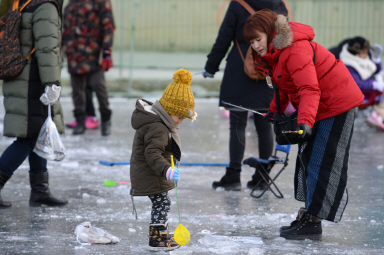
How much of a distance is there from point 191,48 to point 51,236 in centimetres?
881

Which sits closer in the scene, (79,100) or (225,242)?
(225,242)

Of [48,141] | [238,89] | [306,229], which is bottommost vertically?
[306,229]

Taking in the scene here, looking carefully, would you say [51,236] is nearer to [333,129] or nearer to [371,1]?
[333,129]

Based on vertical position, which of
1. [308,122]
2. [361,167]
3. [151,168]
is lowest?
[361,167]

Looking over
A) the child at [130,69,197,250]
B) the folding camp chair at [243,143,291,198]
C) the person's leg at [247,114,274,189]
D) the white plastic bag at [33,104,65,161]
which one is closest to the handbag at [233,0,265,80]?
the person's leg at [247,114,274,189]

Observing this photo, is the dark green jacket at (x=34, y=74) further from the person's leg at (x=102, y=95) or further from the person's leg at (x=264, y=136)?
the person's leg at (x=102, y=95)

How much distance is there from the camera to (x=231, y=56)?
19.5 ft

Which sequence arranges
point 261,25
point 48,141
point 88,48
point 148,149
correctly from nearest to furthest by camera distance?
1. point 148,149
2. point 261,25
3. point 48,141
4. point 88,48

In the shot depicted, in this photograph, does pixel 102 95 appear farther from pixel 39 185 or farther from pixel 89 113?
pixel 39 185

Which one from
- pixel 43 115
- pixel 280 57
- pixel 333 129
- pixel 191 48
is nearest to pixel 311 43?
pixel 280 57

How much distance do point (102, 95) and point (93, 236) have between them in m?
4.26

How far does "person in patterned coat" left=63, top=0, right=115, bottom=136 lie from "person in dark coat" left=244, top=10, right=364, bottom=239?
3923 millimetres

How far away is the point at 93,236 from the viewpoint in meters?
4.54

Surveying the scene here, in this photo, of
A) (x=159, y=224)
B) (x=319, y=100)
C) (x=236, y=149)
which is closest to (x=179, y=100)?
(x=159, y=224)
